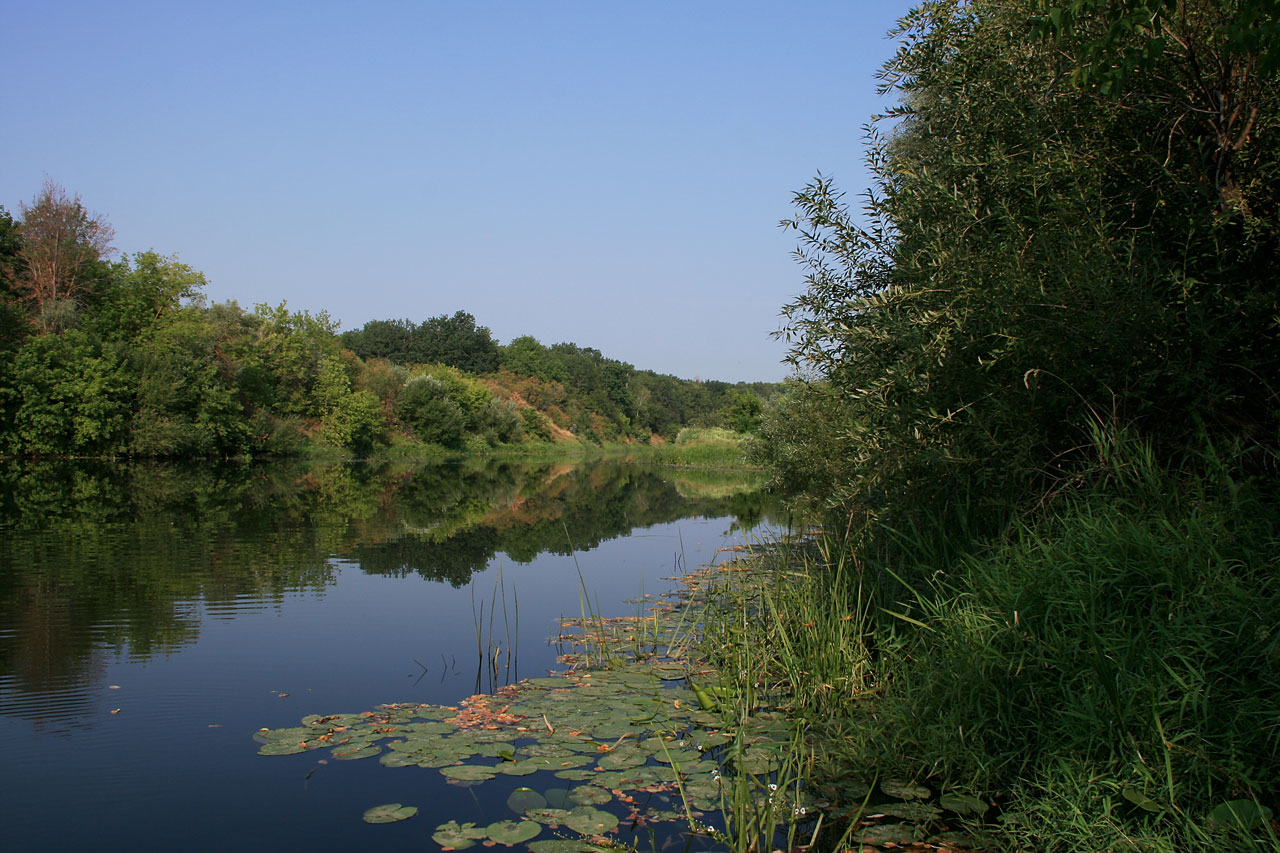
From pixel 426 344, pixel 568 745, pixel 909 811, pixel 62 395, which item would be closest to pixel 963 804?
pixel 909 811

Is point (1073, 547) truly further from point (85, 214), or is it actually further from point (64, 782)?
point (85, 214)

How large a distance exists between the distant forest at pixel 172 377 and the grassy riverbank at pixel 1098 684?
21.3 metres

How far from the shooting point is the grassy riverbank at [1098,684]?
13.1 ft

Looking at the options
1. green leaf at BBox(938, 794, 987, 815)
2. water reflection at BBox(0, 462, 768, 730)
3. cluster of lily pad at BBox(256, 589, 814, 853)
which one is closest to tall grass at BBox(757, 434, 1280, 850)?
green leaf at BBox(938, 794, 987, 815)

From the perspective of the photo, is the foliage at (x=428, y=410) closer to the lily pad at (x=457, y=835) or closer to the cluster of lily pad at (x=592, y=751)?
the cluster of lily pad at (x=592, y=751)

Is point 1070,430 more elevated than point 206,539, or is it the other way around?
point 1070,430

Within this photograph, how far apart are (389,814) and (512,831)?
85cm

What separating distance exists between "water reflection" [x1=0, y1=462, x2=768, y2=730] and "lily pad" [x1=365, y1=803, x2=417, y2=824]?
325 cm

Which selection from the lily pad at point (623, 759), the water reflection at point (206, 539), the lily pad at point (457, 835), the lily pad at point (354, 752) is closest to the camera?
the lily pad at point (457, 835)

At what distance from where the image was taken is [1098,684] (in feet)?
14.5

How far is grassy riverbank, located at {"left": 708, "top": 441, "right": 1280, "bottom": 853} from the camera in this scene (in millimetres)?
4000

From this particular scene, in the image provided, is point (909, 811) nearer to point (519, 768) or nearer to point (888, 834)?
point (888, 834)

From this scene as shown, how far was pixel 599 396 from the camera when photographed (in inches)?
4269

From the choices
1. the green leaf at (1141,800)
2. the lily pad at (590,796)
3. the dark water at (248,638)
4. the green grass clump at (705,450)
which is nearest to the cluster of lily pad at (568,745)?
the lily pad at (590,796)
